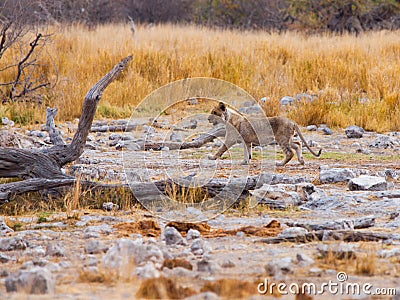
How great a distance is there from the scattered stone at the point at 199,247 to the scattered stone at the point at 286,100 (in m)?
7.44

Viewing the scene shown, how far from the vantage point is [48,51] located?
13.1 meters

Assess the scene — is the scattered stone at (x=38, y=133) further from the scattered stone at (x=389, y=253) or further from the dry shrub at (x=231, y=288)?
the dry shrub at (x=231, y=288)

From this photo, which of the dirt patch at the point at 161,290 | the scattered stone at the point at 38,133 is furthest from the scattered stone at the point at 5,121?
the dirt patch at the point at 161,290

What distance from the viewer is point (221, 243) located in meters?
4.34

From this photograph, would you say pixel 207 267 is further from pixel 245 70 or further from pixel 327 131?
pixel 245 70

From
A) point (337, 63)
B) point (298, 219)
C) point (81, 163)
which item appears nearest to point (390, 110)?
point (337, 63)

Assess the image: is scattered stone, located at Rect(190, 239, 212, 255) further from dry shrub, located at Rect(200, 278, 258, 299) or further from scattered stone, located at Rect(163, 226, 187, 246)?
dry shrub, located at Rect(200, 278, 258, 299)

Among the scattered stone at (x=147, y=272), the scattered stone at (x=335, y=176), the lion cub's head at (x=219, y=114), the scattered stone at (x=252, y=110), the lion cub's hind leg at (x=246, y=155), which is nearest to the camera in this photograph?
the scattered stone at (x=147, y=272)

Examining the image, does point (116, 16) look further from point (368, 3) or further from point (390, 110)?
point (390, 110)

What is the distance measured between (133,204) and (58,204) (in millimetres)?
554

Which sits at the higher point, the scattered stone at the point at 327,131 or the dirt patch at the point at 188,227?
the dirt patch at the point at 188,227

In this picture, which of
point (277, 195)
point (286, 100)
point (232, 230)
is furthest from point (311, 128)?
point (232, 230)

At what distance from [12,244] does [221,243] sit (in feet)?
3.96

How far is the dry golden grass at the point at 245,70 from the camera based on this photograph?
10.7m
